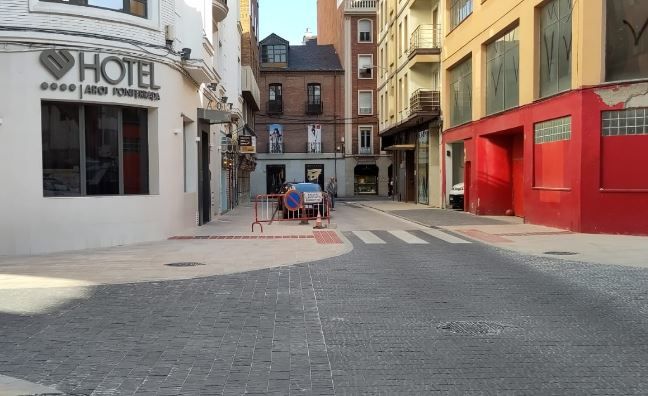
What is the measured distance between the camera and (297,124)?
5709 centimetres

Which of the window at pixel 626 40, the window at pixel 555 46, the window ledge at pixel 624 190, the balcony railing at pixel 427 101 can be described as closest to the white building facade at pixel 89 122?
the window at pixel 555 46

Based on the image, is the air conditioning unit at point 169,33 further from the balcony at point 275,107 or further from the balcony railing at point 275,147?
the balcony at point 275,107

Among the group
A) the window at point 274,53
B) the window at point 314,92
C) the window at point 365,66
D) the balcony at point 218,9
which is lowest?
the balcony at point 218,9

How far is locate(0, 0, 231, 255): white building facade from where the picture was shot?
12.8 metres

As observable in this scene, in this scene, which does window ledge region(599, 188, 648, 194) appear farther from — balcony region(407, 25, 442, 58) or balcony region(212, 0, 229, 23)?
balcony region(407, 25, 442, 58)

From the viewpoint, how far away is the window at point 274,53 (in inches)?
2265

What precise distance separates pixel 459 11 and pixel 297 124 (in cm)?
3059

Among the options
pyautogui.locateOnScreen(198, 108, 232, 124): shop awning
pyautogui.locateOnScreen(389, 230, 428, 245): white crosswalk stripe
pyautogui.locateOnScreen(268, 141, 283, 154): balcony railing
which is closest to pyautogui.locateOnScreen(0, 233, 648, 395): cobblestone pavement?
pyautogui.locateOnScreen(389, 230, 428, 245): white crosswalk stripe

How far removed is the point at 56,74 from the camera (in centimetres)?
1315

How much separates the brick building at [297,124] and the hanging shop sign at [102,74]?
41.4m

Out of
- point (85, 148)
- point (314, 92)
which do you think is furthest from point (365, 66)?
point (85, 148)

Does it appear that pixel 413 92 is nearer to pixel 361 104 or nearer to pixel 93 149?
pixel 93 149

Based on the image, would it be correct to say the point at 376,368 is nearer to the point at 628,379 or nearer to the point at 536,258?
the point at 628,379

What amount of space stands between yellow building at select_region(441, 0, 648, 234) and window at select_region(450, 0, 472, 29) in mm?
634
